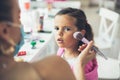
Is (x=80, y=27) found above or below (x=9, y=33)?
below

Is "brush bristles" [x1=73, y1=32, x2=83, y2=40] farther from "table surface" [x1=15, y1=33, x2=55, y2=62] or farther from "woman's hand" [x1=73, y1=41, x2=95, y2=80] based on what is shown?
"table surface" [x1=15, y1=33, x2=55, y2=62]

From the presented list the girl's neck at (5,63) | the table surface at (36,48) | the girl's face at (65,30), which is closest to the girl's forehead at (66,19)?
the girl's face at (65,30)

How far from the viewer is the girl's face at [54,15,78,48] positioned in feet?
3.31

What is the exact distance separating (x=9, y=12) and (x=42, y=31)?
136 centimetres

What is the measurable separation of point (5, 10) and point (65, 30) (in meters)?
0.61

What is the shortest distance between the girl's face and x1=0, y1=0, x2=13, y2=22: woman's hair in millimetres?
594

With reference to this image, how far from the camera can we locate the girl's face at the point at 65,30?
101 centimetres

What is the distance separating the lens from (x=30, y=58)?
4.20 ft

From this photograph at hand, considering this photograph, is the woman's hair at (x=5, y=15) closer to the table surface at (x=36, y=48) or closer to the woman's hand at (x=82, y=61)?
the woman's hand at (x=82, y=61)

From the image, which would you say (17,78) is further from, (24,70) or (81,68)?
(81,68)

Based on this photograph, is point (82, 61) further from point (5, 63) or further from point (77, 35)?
point (5, 63)

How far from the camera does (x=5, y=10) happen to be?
1.35ft

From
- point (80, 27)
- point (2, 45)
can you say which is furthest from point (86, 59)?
point (2, 45)

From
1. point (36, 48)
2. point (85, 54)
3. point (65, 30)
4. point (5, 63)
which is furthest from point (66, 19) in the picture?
point (5, 63)
